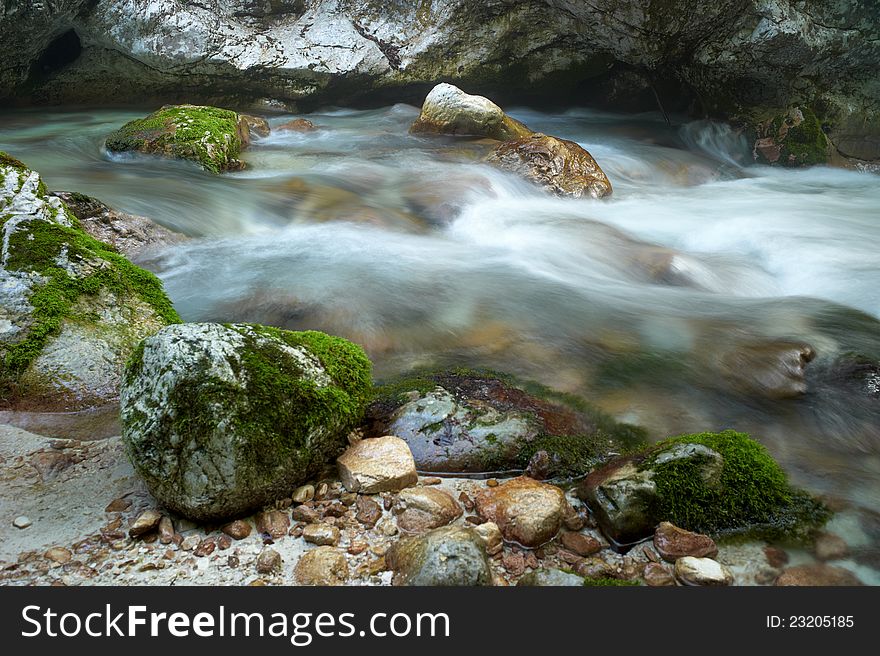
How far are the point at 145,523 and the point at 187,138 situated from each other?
731cm

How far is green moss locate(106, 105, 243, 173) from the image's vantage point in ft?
28.3

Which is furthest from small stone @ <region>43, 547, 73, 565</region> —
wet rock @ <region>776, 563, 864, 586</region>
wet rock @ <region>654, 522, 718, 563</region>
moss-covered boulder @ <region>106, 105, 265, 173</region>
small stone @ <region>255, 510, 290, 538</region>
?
moss-covered boulder @ <region>106, 105, 265, 173</region>

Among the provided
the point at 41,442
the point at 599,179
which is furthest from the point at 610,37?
the point at 41,442

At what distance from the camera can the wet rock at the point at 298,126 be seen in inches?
454

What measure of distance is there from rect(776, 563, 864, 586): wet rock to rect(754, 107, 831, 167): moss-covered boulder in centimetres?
998

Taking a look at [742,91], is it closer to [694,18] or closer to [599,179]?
[694,18]

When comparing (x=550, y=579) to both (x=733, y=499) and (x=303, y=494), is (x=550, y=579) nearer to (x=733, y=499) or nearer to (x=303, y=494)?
(x=733, y=499)

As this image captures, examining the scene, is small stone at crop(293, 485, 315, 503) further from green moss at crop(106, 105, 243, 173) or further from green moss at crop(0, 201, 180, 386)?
green moss at crop(106, 105, 243, 173)

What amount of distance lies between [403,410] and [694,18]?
924 centimetres

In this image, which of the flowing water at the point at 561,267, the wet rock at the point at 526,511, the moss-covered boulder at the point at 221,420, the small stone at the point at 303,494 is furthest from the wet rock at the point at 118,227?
the wet rock at the point at 526,511

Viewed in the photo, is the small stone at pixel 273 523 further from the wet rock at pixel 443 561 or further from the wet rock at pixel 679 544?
the wet rock at pixel 679 544

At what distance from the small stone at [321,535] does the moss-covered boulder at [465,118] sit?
8886 mm

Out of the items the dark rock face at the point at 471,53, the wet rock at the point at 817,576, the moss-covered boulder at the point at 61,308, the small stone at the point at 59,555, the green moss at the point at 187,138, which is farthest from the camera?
the dark rock face at the point at 471,53

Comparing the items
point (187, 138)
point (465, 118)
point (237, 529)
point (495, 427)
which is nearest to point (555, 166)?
point (465, 118)
